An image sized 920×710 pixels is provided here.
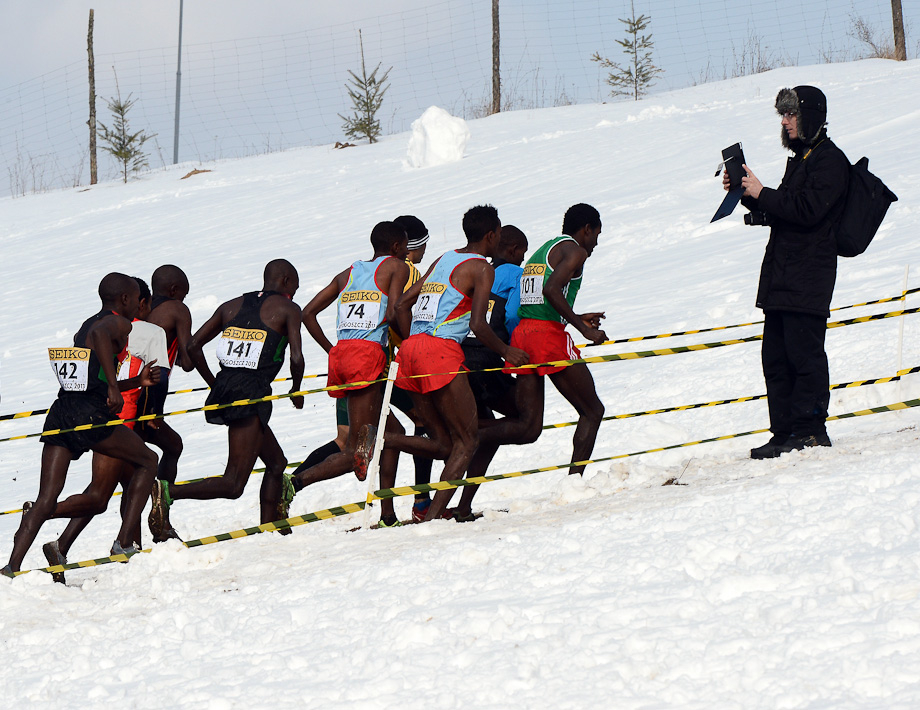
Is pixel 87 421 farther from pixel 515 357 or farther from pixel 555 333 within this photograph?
pixel 555 333

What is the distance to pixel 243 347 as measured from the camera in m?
6.33

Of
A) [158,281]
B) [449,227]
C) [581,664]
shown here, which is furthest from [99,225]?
[581,664]

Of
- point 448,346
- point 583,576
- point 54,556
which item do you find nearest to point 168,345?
point 54,556

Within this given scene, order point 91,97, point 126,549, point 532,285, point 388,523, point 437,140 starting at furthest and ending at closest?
point 91,97
point 437,140
point 532,285
point 388,523
point 126,549

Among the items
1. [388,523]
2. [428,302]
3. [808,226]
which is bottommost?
[388,523]

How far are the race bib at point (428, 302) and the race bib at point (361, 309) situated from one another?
339mm

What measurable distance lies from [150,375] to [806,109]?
13.1 ft

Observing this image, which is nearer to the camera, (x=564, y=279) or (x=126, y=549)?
(x=126, y=549)

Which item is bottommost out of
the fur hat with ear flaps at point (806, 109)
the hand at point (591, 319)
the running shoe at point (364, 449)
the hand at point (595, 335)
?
the running shoe at point (364, 449)

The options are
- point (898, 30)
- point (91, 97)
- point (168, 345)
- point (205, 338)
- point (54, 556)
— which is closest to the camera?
point (54, 556)

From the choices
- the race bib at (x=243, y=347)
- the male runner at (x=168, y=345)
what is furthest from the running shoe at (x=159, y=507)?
the race bib at (x=243, y=347)

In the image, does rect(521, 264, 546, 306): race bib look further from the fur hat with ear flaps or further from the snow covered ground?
the fur hat with ear flaps

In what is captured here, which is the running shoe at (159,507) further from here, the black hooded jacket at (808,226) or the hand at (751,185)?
the hand at (751,185)

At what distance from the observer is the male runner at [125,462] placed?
6082 millimetres
